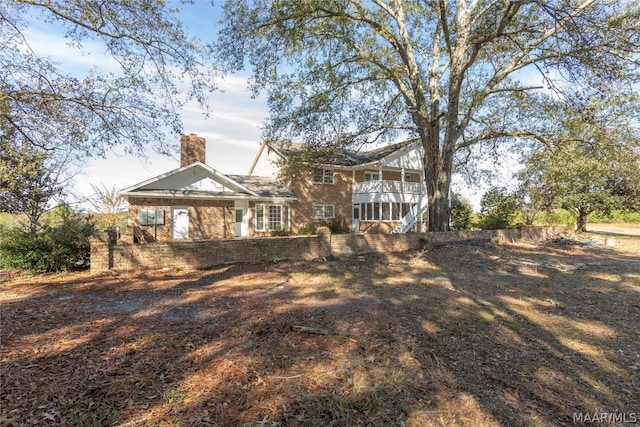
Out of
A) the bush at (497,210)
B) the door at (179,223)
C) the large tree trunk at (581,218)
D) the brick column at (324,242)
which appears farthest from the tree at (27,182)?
the large tree trunk at (581,218)

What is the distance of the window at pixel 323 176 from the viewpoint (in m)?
23.9

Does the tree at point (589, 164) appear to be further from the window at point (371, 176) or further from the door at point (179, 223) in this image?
the door at point (179, 223)

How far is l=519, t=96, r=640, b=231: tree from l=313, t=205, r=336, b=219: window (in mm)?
12935

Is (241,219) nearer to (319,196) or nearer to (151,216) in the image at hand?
(151,216)

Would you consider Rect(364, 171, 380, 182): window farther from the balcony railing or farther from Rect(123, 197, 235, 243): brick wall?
Rect(123, 197, 235, 243): brick wall

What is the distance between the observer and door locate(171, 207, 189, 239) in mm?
18594

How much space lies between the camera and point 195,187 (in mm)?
19281

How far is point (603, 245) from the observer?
1697 cm

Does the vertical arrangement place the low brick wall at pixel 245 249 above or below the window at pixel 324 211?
below

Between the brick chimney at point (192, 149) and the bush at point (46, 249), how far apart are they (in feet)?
35.2

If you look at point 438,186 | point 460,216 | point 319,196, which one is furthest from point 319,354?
point 460,216

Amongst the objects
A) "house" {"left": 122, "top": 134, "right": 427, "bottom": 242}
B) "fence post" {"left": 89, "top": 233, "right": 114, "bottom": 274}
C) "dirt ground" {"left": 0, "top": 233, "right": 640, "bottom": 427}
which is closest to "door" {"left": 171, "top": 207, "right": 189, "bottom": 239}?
"house" {"left": 122, "top": 134, "right": 427, "bottom": 242}

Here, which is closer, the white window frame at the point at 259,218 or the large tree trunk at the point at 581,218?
the white window frame at the point at 259,218

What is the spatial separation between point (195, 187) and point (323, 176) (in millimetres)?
9045
